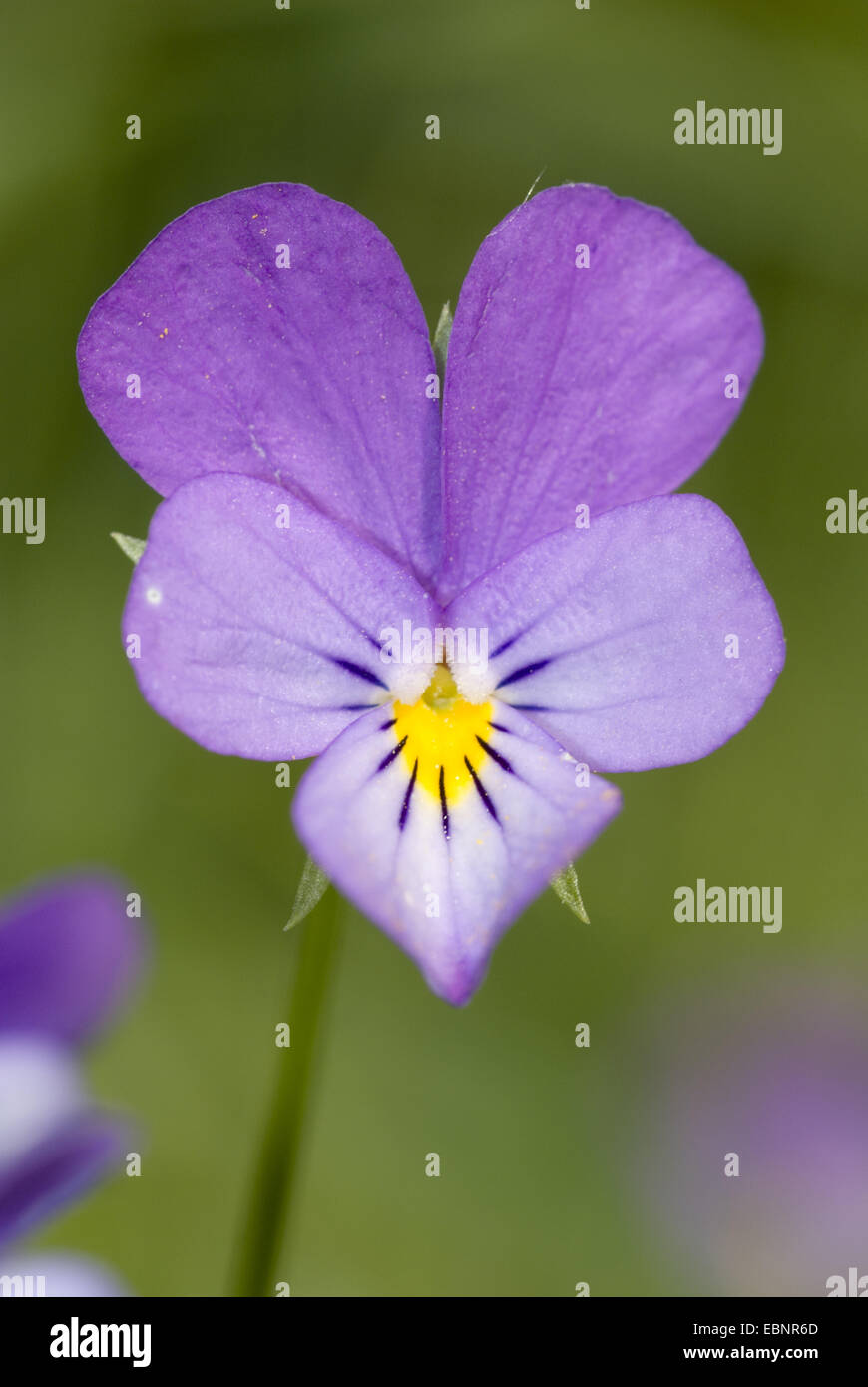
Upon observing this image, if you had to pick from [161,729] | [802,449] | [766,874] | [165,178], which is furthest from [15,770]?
[802,449]

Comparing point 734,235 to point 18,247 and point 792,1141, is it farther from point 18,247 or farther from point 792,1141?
point 792,1141

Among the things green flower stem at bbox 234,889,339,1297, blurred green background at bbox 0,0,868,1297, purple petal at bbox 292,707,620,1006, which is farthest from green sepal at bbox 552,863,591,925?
blurred green background at bbox 0,0,868,1297

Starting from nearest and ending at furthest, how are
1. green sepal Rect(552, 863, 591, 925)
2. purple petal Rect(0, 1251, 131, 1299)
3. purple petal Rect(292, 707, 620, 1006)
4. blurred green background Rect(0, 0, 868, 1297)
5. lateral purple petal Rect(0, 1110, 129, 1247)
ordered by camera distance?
1. purple petal Rect(292, 707, 620, 1006)
2. green sepal Rect(552, 863, 591, 925)
3. lateral purple petal Rect(0, 1110, 129, 1247)
4. purple petal Rect(0, 1251, 131, 1299)
5. blurred green background Rect(0, 0, 868, 1297)

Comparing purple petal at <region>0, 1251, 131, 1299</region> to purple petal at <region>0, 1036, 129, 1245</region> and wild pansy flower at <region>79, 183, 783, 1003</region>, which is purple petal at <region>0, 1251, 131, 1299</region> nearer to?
purple petal at <region>0, 1036, 129, 1245</region>

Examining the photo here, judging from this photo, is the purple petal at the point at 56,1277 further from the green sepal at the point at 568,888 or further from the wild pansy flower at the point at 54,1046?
the green sepal at the point at 568,888

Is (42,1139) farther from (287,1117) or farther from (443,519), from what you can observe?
(443,519)

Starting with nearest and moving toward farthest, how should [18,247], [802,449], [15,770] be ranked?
[18,247], [15,770], [802,449]

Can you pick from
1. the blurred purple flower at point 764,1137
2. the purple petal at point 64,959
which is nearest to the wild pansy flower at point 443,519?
the purple petal at point 64,959
